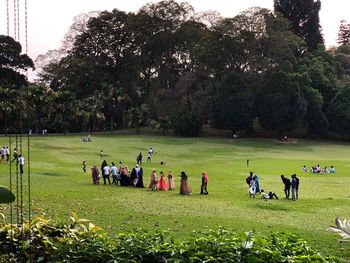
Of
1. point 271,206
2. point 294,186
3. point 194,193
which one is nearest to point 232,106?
point 194,193

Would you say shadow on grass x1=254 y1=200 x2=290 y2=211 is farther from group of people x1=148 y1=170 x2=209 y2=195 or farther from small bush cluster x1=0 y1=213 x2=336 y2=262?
small bush cluster x1=0 y1=213 x2=336 y2=262

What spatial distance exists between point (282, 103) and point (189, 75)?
13947 mm

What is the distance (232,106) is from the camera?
64312mm

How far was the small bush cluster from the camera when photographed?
7.81 meters

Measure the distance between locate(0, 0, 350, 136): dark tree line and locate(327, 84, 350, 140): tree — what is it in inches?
7.8

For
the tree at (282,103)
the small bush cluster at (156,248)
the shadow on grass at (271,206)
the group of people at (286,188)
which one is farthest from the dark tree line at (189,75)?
the small bush cluster at (156,248)

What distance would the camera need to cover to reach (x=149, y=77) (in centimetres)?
7675

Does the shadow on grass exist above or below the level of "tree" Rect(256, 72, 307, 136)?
below

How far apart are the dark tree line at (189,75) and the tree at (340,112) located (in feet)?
0.65

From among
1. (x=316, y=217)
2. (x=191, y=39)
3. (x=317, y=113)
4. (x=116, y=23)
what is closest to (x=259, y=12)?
(x=191, y=39)

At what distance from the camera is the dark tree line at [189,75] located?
211 ft

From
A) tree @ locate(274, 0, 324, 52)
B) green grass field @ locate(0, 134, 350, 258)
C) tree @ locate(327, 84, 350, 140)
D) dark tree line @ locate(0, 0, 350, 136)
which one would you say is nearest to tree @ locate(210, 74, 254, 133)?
dark tree line @ locate(0, 0, 350, 136)

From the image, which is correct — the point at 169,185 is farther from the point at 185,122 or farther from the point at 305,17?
the point at 305,17

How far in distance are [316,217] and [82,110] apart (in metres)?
48.0
